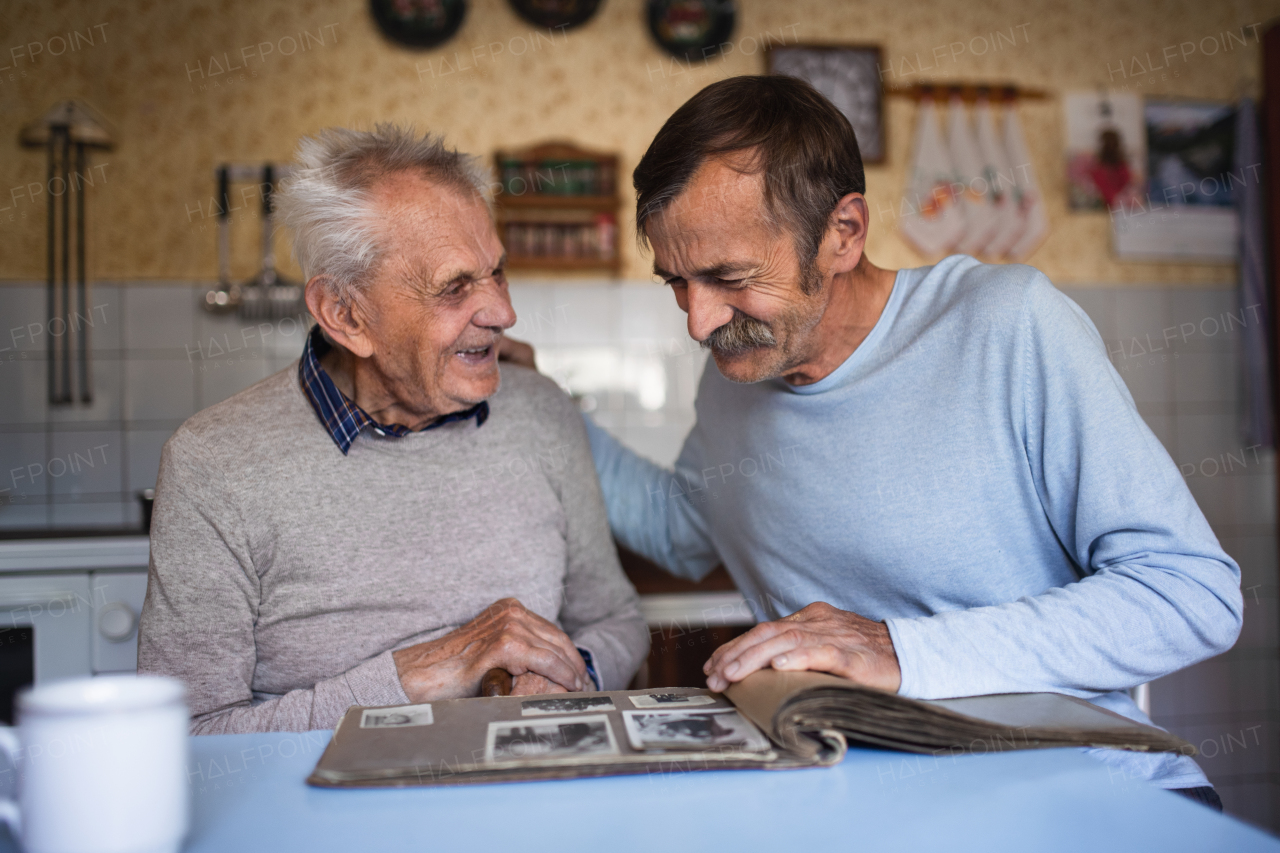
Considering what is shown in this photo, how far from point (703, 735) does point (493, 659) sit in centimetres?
43

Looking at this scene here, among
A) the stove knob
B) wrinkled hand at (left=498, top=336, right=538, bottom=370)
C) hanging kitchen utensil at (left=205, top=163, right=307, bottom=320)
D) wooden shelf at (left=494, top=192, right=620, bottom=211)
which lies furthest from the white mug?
wooden shelf at (left=494, top=192, right=620, bottom=211)

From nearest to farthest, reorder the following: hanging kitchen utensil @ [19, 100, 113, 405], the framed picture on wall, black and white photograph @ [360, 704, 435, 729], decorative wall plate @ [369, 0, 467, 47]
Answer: black and white photograph @ [360, 704, 435, 729]
hanging kitchen utensil @ [19, 100, 113, 405]
decorative wall plate @ [369, 0, 467, 47]
the framed picture on wall

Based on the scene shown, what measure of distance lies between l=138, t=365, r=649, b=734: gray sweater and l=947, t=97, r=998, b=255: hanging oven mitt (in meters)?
2.00

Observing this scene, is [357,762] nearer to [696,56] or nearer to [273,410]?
[273,410]

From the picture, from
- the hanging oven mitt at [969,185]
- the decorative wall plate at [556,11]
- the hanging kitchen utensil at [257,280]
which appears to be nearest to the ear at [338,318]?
the hanging kitchen utensil at [257,280]

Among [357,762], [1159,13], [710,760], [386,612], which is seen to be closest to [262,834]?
[357,762]

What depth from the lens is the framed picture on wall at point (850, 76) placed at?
2.88 meters

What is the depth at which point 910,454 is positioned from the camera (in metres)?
1.14

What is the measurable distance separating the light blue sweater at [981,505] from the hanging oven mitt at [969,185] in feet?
6.03

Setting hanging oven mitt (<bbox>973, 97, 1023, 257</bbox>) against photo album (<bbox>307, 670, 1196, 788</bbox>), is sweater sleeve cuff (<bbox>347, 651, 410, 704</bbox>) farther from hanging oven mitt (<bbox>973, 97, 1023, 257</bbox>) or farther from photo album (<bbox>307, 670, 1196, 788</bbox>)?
hanging oven mitt (<bbox>973, 97, 1023, 257</bbox>)

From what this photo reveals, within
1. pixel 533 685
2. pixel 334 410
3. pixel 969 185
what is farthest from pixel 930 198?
pixel 533 685

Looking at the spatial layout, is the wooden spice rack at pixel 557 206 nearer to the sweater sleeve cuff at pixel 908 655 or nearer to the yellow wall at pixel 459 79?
the yellow wall at pixel 459 79

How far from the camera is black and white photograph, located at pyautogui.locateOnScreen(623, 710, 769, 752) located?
2.20ft

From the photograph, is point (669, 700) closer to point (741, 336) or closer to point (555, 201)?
point (741, 336)
